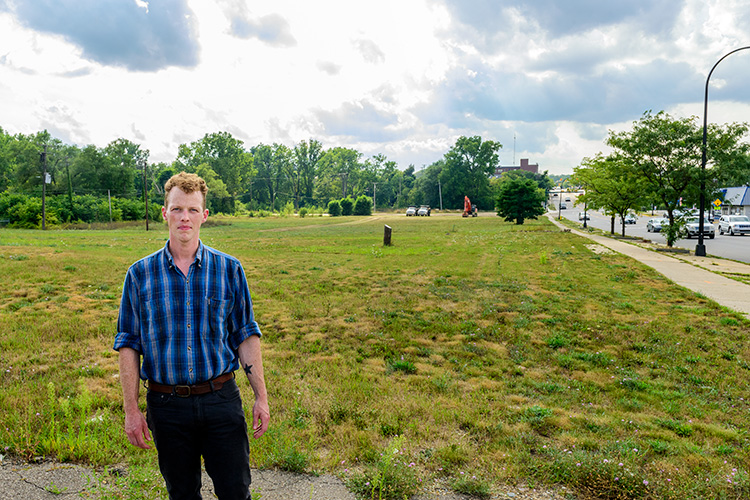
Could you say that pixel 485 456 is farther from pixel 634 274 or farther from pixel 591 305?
pixel 634 274

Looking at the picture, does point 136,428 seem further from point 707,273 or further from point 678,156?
point 678,156

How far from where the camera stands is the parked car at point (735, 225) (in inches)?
1348

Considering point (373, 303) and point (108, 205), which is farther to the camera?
point (108, 205)

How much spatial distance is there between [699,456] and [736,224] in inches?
1552

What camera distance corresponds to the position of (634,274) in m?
13.7

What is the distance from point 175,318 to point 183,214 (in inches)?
20.3

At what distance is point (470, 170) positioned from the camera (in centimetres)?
10719

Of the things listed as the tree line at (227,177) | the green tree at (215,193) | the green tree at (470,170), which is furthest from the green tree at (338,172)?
the green tree at (215,193)

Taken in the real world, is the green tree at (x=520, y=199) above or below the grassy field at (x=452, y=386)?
above

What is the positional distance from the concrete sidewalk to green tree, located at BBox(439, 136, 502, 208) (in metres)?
85.0

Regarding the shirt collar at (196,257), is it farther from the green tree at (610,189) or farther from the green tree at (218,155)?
the green tree at (218,155)

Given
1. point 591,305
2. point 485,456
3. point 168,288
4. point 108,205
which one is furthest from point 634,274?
point 108,205

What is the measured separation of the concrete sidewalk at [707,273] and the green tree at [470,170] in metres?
85.0

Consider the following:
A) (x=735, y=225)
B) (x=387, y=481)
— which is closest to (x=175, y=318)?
(x=387, y=481)
